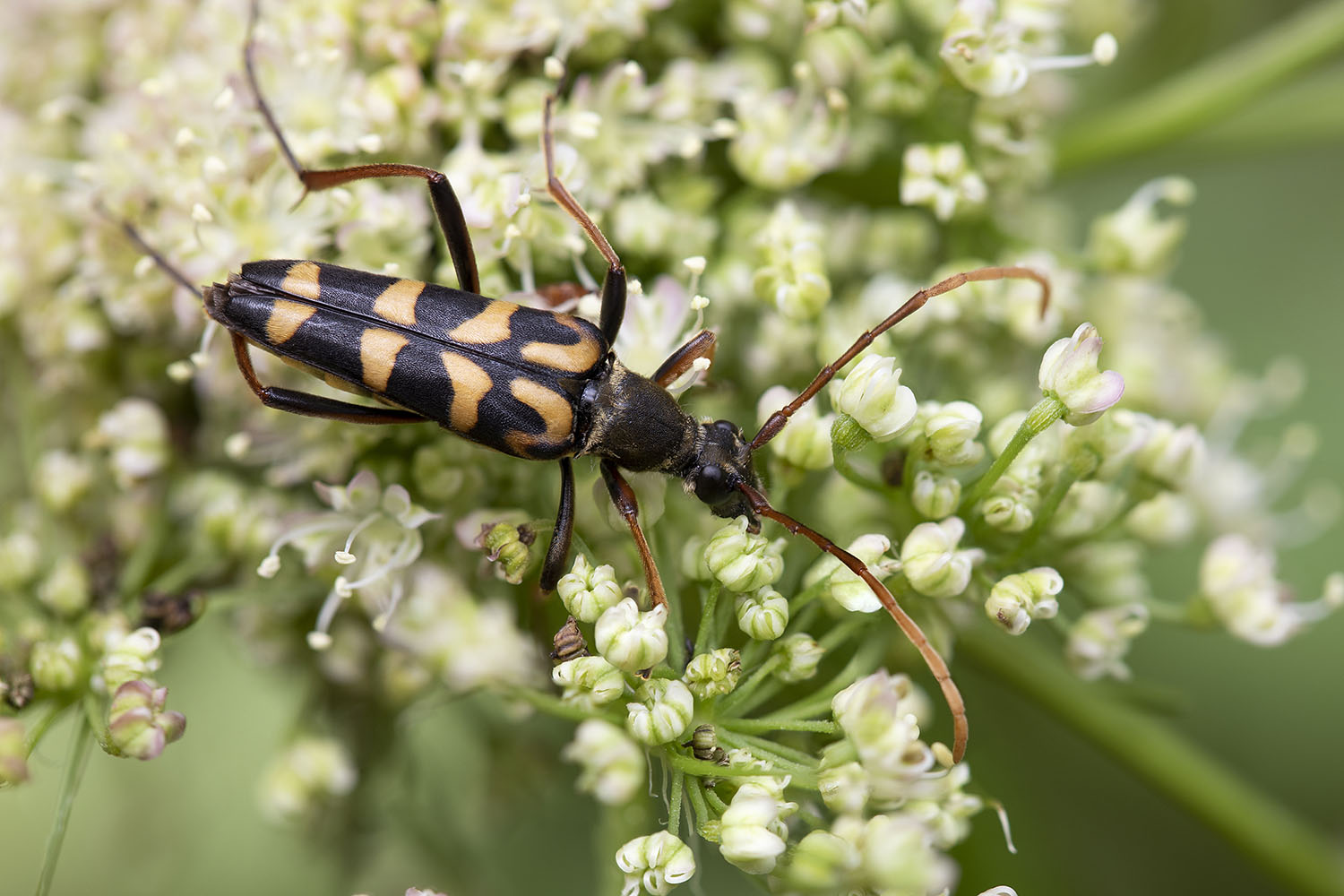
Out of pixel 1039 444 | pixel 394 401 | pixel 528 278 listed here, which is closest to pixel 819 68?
pixel 528 278

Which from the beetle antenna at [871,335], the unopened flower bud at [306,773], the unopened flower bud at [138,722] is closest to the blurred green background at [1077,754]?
the unopened flower bud at [306,773]

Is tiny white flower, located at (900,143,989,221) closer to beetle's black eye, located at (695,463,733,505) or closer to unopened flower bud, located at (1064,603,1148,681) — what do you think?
beetle's black eye, located at (695,463,733,505)

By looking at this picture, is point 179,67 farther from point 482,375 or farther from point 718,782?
point 718,782

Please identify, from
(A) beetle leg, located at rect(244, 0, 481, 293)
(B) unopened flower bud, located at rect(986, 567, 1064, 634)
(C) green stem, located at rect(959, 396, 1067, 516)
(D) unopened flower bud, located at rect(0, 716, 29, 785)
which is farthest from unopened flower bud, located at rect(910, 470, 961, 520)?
(D) unopened flower bud, located at rect(0, 716, 29, 785)

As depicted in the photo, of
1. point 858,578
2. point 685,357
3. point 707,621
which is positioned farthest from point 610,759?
point 685,357

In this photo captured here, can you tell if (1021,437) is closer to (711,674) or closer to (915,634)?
(915,634)

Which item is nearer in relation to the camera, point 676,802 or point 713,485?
point 676,802

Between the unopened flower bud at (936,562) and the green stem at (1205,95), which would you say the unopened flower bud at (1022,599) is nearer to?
the unopened flower bud at (936,562)
